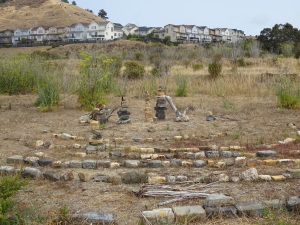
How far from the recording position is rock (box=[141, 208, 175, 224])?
3.19 meters

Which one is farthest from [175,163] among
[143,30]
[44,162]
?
[143,30]

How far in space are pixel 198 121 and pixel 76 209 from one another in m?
5.56

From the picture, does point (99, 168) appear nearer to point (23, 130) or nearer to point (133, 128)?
point (133, 128)

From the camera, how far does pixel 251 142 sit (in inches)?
261

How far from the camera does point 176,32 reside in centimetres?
7444

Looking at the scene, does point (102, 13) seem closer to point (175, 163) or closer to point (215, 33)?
point (215, 33)

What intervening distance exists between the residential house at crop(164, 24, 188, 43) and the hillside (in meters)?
27.9

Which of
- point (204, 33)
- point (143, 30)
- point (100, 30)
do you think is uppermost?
point (143, 30)

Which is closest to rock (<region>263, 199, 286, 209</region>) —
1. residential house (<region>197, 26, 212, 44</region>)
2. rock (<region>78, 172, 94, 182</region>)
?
rock (<region>78, 172, 94, 182</region>)

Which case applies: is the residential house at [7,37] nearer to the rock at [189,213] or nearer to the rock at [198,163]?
the rock at [198,163]

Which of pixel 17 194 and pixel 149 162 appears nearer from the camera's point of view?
pixel 17 194

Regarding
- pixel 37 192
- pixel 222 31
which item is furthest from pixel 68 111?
pixel 222 31

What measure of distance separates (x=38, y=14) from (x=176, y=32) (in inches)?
1823

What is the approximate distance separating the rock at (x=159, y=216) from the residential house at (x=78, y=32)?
255ft
